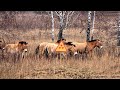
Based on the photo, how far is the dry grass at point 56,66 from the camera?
7.17 metres

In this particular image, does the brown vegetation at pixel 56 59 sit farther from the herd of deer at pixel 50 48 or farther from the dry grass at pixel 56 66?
the herd of deer at pixel 50 48

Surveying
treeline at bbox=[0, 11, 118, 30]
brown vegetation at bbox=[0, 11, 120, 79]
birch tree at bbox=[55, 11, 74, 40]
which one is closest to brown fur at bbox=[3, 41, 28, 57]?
brown vegetation at bbox=[0, 11, 120, 79]

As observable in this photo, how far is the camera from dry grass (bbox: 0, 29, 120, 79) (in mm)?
7168

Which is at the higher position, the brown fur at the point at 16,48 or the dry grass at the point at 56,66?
the brown fur at the point at 16,48

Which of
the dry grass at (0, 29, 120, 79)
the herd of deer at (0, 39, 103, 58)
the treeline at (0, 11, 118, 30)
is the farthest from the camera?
the herd of deer at (0, 39, 103, 58)

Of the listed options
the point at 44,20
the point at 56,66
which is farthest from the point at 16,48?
the point at 56,66

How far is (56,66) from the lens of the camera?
7262 mm

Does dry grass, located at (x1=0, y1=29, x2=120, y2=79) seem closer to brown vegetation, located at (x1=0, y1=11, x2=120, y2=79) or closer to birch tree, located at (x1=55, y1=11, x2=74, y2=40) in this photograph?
brown vegetation, located at (x1=0, y1=11, x2=120, y2=79)

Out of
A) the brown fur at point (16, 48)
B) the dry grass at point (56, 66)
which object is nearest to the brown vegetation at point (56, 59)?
the dry grass at point (56, 66)

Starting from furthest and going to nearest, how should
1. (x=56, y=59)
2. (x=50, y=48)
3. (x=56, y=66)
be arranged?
(x=50, y=48) < (x=56, y=59) < (x=56, y=66)

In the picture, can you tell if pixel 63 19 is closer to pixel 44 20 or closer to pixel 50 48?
pixel 44 20
